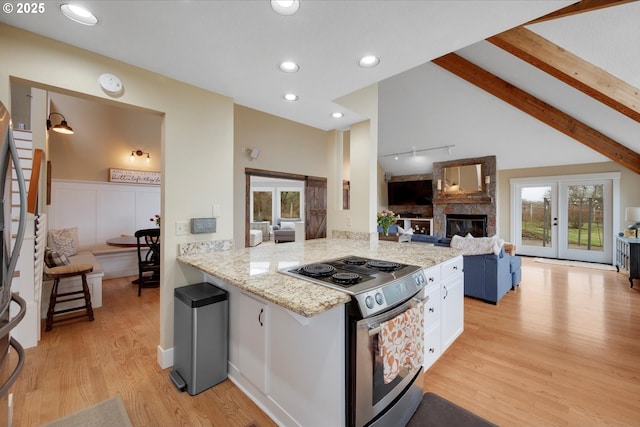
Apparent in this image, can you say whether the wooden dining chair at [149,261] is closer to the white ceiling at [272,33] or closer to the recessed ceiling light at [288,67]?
the white ceiling at [272,33]

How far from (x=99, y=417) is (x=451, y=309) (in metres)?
2.72

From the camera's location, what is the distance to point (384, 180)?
930cm

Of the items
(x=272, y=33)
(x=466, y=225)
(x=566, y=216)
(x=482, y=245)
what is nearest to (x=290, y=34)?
(x=272, y=33)

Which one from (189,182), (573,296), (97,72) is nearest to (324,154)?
(189,182)

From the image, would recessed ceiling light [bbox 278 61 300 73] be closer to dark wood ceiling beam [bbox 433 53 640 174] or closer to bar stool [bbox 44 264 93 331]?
bar stool [bbox 44 264 93 331]

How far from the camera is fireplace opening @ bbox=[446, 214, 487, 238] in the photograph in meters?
7.14

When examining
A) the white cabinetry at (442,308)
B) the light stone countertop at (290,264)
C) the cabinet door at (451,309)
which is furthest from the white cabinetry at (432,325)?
the light stone countertop at (290,264)

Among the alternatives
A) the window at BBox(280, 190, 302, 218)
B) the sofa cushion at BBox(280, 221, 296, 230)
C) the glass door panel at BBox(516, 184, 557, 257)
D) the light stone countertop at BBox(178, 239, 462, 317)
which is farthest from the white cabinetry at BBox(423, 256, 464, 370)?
the window at BBox(280, 190, 302, 218)

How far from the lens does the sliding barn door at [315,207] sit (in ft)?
17.7

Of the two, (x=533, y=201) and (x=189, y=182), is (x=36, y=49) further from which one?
(x=533, y=201)

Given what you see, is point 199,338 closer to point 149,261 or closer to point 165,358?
point 165,358

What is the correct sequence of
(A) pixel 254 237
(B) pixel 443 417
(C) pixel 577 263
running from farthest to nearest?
(A) pixel 254 237 < (C) pixel 577 263 < (B) pixel 443 417

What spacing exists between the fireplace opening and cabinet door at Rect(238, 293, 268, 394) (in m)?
7.12

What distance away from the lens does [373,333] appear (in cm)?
125
